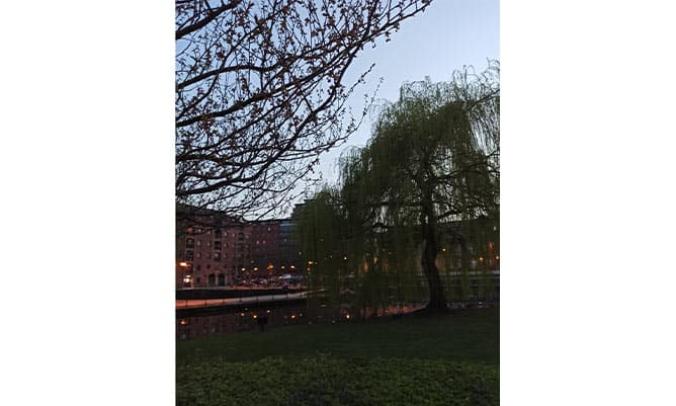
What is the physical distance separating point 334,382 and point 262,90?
1310 millimetres

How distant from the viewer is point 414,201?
95.3 inches

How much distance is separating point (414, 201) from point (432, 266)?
0.31 metres

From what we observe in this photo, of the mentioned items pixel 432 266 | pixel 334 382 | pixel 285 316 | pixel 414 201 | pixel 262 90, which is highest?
pixel 262 90

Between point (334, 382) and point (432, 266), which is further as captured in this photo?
point (432, 266)

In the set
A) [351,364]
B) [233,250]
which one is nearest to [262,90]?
[233,250]

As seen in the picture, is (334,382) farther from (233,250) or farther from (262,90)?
(262,90)

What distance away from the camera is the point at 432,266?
242cm

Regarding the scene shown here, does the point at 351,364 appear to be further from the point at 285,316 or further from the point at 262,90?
the point at 262,90

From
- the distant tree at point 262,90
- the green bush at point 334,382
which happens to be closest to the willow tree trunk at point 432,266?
the green bush at point 334,382

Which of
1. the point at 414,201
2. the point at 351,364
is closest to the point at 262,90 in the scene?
the point at 414,201

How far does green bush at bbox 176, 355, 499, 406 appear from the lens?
7.50ft

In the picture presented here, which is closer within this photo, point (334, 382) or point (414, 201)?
point (334, 382)

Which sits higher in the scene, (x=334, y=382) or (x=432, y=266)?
(x=432, y=266)
